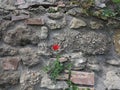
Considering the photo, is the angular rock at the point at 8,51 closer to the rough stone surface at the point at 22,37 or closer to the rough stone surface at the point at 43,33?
the rough stone surface at the point at 22,37

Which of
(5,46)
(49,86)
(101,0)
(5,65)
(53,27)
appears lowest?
(49,86)

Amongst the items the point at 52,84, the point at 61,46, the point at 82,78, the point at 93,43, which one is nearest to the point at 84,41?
the point at 93,43

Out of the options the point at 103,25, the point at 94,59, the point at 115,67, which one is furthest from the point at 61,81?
the point at 103,25

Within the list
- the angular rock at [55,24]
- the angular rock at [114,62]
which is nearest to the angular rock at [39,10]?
the angular rock at [55,24]

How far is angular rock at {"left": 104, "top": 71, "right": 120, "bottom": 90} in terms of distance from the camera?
1882 millimetres

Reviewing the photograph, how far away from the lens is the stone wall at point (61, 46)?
1.93 metres

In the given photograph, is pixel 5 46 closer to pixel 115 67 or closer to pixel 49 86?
pixel 49 86

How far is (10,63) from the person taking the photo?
200 centimetres

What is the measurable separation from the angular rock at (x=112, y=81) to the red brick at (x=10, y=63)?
2.35ft

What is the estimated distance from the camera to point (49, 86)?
1.90m

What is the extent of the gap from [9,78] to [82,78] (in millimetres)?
572

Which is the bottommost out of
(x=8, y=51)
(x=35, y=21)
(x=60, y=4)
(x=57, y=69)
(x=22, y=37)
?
(x=57, y=69)

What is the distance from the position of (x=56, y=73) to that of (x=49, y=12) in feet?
1.77

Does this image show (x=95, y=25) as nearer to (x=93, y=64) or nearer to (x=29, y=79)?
(x=93, y=64)
